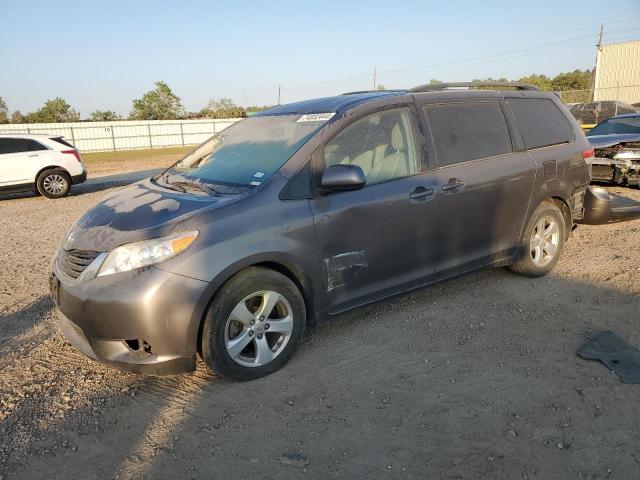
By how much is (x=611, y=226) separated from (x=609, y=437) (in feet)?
17.1

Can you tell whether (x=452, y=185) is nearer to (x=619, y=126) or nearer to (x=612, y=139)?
(x=612, y=139)

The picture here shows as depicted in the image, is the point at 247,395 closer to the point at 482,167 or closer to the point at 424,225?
the point at 424,225

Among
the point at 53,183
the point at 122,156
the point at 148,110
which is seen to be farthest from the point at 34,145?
the point at 148,110

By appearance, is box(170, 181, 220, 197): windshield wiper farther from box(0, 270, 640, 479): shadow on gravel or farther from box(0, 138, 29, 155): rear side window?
box(0, 138, 29, 155): rear side window

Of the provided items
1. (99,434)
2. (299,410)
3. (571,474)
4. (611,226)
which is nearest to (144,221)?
(99,434)

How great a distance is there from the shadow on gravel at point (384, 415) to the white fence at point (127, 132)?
32193mm

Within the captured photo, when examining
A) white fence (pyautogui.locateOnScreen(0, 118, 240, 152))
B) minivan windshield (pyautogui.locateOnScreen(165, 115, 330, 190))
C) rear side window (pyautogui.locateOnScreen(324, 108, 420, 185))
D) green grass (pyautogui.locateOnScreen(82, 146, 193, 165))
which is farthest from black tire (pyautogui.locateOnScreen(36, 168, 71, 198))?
white fence (pyautogui.locateOnScreen(0, 118, 240, 152))

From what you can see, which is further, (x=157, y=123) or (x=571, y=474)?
(x=157, y=123)

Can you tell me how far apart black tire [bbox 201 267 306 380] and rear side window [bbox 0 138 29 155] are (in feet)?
38.2

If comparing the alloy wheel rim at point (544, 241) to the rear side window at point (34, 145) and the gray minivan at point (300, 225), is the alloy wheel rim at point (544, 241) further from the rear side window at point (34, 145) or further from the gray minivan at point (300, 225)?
the rear side window at point (34, 145)

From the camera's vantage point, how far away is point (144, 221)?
319 centimetres

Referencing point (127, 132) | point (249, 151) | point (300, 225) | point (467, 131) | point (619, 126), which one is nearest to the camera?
point (300, 225)

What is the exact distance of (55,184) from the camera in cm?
1272

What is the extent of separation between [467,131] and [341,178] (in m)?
1.56
